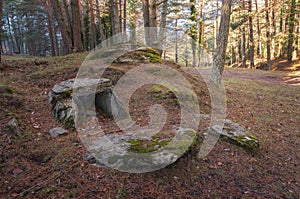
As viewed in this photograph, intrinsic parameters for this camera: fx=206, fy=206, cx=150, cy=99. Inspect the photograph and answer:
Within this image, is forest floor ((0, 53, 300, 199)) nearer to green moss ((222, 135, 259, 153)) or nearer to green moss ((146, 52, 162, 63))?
green moss ((222, 135, 259, 153))

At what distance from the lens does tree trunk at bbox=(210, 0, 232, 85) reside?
7250mm

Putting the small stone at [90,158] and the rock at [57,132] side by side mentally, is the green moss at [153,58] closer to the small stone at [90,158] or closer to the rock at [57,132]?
the rock at [57,132]

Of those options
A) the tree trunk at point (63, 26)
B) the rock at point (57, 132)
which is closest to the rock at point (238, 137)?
the rock at point (57, 132)

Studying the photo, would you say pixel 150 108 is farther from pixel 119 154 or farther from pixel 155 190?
pixel 155 190

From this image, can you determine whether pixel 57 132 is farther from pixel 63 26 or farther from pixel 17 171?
pixel 63 26

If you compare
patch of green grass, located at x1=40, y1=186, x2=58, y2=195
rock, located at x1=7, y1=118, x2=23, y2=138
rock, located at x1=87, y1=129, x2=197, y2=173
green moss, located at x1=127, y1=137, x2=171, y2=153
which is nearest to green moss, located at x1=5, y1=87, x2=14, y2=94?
rock, located at x1=7, y1=118, x2=23, y2=138

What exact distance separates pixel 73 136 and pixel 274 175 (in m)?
3.49

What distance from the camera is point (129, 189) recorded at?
8.50 ft

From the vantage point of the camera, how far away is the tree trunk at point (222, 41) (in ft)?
23.8

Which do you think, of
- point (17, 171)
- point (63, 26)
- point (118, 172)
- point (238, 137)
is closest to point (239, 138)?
point (238, 137)

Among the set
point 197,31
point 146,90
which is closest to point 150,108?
point 146,90

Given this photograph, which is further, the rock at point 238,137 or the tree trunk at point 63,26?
the tree trunk at point 63,26

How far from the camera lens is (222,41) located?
754 cm

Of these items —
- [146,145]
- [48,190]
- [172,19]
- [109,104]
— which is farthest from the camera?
[172,19]
